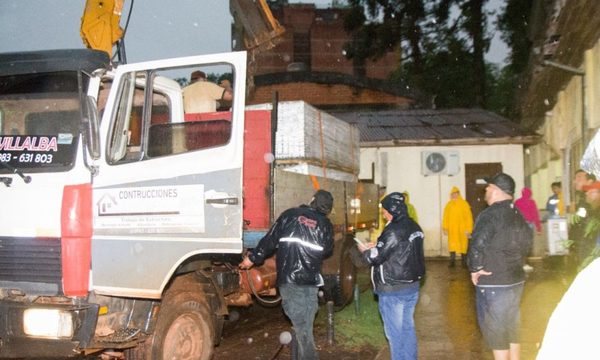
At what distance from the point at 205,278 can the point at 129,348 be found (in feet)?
3.33

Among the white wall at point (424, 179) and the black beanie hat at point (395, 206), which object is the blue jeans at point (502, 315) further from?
the white wall at point (424, 179)

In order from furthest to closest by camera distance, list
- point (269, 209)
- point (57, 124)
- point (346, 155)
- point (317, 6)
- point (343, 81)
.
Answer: point (317, 6), point (343, 81), point (346, 155), point (269, 209), point (57, 124)

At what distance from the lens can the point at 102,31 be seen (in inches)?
232

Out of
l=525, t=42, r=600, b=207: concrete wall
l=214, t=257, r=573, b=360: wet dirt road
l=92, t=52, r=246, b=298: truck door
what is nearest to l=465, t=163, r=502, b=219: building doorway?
l=525, t=42, r=600, b=207: concrete wall

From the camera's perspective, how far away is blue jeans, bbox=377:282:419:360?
5215 mm

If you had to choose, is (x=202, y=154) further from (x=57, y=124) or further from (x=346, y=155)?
(x=346, y=155)

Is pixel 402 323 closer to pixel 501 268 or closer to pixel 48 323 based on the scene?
pixel 501 268

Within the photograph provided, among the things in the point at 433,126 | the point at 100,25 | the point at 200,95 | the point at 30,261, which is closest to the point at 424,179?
the point at 433,126

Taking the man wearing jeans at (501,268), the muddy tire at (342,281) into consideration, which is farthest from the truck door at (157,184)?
the muddy tire at (342,281)

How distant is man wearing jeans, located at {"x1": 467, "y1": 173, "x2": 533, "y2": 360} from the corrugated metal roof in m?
10.7

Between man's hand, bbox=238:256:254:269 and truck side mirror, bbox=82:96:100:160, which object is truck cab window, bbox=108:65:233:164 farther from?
man's hand, bbox=238:256:254:269

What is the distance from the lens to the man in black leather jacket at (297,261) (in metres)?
5.29

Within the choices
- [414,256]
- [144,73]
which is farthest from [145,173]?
[414,256]

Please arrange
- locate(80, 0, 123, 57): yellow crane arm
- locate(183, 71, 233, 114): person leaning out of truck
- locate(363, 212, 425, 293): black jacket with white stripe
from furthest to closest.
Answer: locate(183, 71, 233, 114): person leaning out of truck < locate(80, 0, 123, 57): yellow crane arm < locate(363, 212, 425, 293): black jacket with white stripe
